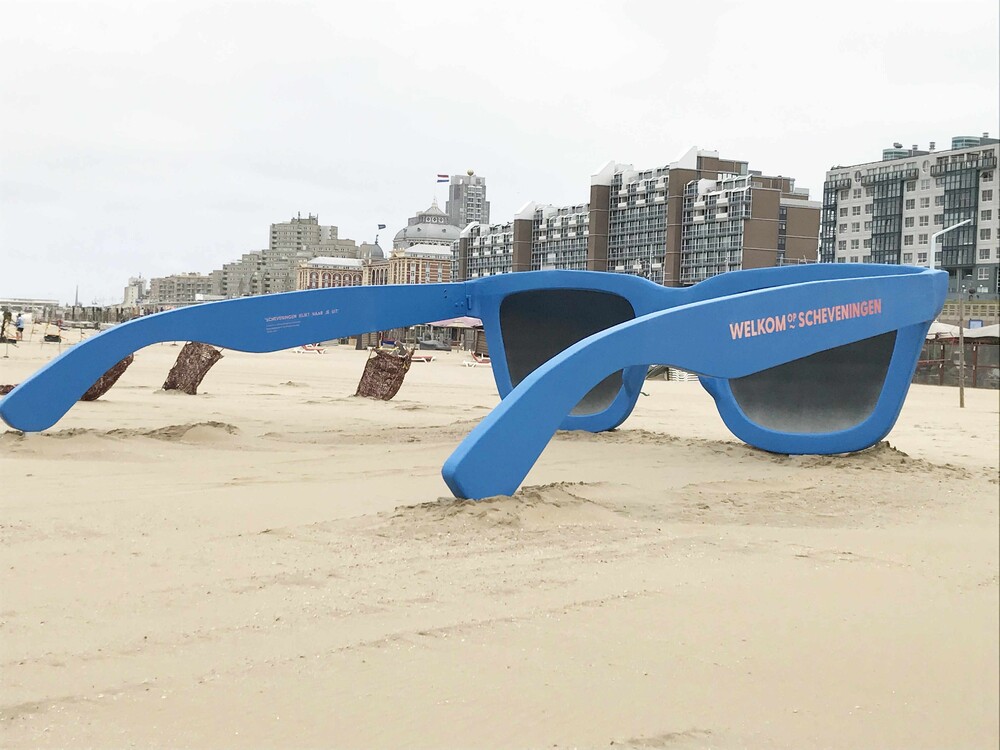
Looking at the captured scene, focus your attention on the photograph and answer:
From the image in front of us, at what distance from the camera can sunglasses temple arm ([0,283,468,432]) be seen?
318 inches

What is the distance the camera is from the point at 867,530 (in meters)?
5.30

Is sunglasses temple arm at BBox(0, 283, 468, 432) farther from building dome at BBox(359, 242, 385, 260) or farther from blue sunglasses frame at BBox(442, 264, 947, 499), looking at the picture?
building dome at BBox(359, 242, 385, 260)

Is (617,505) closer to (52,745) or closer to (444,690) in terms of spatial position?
(444,690)

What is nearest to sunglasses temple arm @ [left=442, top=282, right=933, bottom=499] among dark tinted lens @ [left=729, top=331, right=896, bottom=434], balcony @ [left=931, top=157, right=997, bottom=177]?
dark tinted lens @ [left=729, top=331, right=896, bottom=434]

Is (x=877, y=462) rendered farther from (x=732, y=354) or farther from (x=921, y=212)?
(x=921, y=212)

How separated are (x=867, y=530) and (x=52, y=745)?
158 inches

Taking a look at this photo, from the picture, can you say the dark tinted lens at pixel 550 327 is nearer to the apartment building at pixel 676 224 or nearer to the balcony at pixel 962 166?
the apartment building at pixel 676 224

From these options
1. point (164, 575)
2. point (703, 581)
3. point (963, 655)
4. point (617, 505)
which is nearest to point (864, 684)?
point (963, 655)

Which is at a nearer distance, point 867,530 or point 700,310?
point 867,530

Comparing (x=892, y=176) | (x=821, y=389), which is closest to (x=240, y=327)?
(x=821, y=389)

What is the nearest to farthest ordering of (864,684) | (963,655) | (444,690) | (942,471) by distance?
(963,655)
(864,684)
(444,690)
(942,471)

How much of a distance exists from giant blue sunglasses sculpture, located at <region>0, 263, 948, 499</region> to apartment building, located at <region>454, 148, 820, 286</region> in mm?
68649

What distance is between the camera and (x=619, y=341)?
18.9ft

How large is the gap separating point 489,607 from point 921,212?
8442 centimetres
